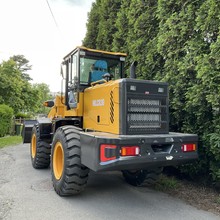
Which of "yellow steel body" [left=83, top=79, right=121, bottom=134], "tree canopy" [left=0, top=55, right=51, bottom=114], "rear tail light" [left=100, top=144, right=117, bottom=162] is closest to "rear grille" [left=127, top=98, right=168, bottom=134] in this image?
"yellow steel body" [left=83, top=79, right=121, bottom=134]

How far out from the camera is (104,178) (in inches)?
239

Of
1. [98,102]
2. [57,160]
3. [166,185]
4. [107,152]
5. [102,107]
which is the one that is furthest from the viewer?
[166,185]

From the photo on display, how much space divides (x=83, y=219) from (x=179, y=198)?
1981 mm

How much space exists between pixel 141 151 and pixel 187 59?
2255 millimetres

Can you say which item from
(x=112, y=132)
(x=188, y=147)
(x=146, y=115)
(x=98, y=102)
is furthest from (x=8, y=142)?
(x=188, y=147)

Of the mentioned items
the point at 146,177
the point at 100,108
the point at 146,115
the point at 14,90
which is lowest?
the point at 146,177

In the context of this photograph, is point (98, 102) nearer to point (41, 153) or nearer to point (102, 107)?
point (102, 107)

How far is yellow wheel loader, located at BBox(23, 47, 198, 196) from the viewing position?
12.2 ft

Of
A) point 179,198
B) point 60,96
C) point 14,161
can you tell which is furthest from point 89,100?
point 14,161

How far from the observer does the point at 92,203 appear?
14.4ft

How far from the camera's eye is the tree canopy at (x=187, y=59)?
14.7 feet

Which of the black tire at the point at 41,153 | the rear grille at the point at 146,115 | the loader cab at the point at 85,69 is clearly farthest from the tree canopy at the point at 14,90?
the rear grille at the point at 146,115

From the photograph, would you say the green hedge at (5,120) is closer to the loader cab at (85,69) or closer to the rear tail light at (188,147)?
the loader cab at (85,69)

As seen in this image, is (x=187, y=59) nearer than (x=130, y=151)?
No
